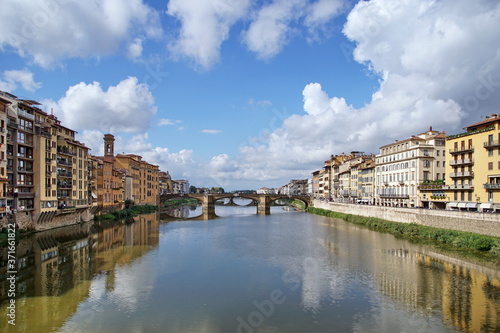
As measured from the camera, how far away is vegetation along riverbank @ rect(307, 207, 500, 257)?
28.0 m

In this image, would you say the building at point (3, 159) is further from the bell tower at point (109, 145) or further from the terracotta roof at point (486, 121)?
the terracotta roof at point (486, 121)

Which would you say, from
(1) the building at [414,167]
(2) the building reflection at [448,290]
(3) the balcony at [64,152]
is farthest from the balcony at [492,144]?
(3) the balcony at [64,152]

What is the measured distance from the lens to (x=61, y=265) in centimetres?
2545

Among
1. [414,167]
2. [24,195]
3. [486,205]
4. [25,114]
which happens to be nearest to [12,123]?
[25,114]

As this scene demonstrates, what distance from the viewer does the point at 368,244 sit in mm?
34594

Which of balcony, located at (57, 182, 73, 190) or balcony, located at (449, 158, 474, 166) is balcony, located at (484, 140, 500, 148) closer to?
balcony, located at (449, 158, 474, 166)

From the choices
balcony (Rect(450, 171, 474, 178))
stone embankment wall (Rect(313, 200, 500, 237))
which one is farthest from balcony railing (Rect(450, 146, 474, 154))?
stone embankment wall (Rect(313, 200, 500, 237))

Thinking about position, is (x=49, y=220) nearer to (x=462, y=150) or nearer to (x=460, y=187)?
(x=460, y=187)

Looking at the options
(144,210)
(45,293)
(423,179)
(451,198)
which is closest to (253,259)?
(45,293)

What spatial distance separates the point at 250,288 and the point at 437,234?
2310cm

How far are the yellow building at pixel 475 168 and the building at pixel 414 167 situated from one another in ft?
22.2

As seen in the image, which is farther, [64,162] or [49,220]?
[64,162]

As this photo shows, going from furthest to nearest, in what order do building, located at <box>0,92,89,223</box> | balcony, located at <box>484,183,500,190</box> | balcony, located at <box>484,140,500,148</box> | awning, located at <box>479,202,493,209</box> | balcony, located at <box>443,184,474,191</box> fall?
balcony, located at <box>443,184,474,191</box> → building, located at <box>0,92,89,223</box> → awning, located at <box>479,202,493,209</box> → balcony, located at <box>484,183,500,190</box> → balcony, located at <box>484,140,500,148</box>

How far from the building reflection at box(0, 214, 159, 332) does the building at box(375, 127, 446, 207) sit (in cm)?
3577
